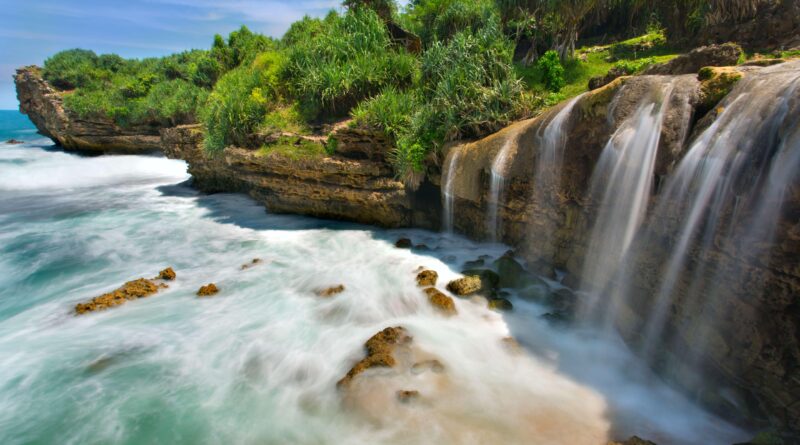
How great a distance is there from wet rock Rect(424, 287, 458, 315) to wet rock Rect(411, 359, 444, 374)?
4.57 ft

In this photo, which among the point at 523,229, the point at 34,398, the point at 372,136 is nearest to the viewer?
the point at 34,398

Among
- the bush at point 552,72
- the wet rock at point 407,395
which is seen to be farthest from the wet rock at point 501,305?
the bush at point 552,72

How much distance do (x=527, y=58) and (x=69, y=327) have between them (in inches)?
750

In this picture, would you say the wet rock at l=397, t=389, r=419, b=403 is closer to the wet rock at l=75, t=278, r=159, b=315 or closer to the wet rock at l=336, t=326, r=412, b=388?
the wet rock at l=336, t=326, r=412, b=388

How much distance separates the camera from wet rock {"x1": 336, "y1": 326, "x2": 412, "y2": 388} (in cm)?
553

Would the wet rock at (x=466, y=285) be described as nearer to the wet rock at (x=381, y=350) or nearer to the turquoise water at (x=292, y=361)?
the turquoise water at (x=292, y=361)

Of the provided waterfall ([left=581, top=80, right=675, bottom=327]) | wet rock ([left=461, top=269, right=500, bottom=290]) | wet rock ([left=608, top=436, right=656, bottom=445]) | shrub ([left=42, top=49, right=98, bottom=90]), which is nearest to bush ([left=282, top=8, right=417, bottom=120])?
wet rock ([left=461, top=269, right=500, bottom=290])

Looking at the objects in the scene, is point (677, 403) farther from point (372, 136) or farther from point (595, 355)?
point (372, 136)

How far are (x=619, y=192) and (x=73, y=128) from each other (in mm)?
37941

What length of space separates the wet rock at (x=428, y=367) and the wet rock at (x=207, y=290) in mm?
5145

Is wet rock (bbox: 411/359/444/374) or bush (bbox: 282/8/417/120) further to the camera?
bush (bbox: 282/8/417/120)

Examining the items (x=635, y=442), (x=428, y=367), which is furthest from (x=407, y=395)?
(x=635, y=442)

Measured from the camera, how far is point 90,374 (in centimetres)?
595

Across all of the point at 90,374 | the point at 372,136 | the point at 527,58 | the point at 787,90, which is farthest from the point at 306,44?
the point at 787,90
